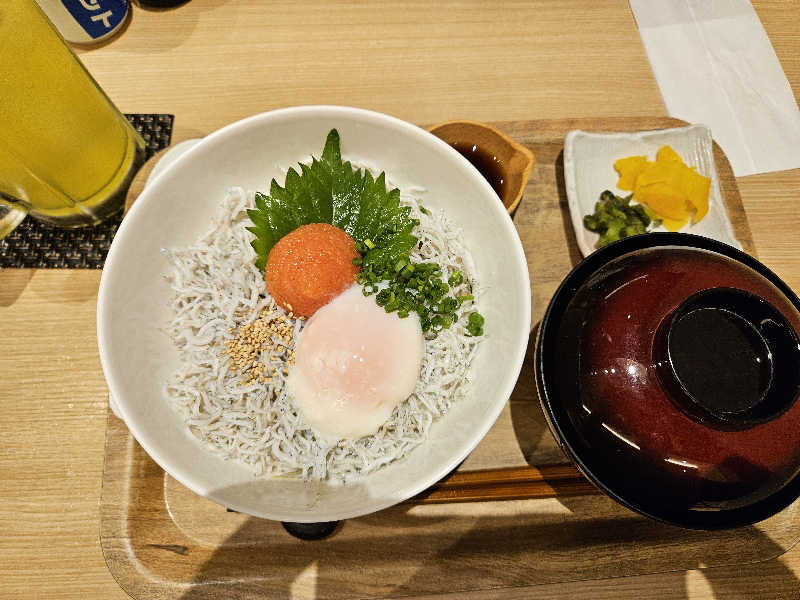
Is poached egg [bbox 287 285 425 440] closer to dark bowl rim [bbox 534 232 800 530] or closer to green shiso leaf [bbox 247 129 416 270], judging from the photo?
green shiso leaf [bbox 247 129 416 270]

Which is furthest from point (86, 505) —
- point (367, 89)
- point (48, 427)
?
point (367, 89)

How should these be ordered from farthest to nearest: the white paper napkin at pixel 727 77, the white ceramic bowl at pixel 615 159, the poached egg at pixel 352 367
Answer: the white paper napkin at pixel 727 77 → the white ceramic bowl at pixel 615 159 → the poached egg at pixel 352 367

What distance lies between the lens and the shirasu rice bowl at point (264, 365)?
156 centimetres

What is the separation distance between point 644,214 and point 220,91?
190 centimetres

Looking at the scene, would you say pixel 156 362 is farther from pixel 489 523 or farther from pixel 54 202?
pixel 489 523

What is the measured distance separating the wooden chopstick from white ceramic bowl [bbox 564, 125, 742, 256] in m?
0.82

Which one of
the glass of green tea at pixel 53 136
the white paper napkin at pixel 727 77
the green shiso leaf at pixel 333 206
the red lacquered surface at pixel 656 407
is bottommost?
the white paper napkin at pixel 727 77

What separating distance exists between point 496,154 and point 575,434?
1093 millimetres

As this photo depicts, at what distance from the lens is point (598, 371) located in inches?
50.0

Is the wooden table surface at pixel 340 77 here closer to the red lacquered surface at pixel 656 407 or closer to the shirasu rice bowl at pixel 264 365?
the shirasu rice bowl at pixel 264 365

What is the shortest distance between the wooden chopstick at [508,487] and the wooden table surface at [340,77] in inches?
48.5

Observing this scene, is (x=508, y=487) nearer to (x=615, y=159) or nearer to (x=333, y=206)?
(x=333, y=206)

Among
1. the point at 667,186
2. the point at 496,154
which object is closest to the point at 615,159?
the point at 667,186

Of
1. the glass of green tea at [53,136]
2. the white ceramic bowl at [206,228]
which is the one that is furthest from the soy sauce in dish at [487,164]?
the glass of green tea at [53,136]
